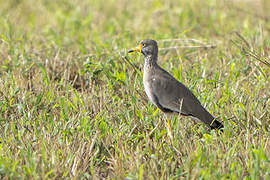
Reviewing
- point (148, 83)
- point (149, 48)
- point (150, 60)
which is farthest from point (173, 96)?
point (149, 48)

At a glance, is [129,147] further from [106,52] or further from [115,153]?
[106,52]

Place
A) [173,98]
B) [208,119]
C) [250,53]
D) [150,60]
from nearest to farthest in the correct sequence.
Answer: [208,119] < [173,98] < [150,60] < [250,53]

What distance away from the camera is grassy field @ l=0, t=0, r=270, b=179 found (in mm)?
3176

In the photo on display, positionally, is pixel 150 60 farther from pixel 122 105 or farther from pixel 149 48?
pixel 122 105

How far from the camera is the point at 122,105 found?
4.30 meters

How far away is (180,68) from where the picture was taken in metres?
4.79

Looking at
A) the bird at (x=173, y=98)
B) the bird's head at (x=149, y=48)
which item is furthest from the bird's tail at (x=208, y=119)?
the bird's head at (x=149, y=48)

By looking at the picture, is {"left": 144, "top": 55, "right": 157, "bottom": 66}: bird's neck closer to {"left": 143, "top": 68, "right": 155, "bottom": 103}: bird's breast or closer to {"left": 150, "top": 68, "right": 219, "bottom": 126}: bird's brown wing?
{"left": 143, "top": 68, "right": 155, "bottom": 103}: bird's breast

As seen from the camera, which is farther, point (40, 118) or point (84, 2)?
point (84, 2)

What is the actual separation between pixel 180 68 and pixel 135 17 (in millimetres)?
3165

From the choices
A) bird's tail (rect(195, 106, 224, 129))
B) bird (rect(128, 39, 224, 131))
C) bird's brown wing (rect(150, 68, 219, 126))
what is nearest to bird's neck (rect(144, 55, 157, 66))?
bird (rect(128, 39, 224, 131))

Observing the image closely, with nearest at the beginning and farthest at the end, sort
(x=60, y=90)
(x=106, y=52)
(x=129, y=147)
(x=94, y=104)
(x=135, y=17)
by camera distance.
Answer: (x=129, y=147), (x=94, y=104), (x=60, y=90), (x=106, y=52), (x=135, y=17)

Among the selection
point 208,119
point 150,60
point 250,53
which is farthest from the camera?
point 250,53

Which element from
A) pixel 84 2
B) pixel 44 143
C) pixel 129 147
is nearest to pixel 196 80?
pixel 129 147
